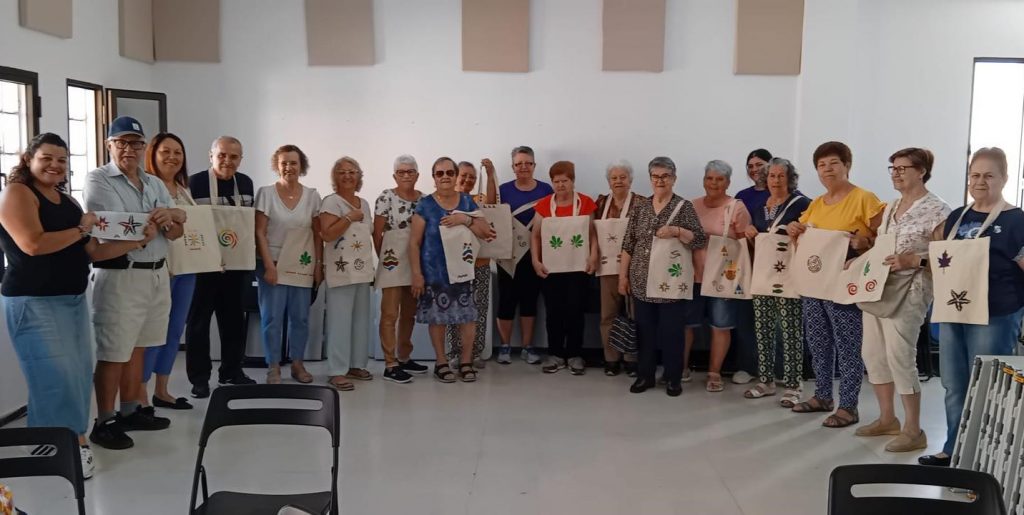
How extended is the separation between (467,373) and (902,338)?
9.99 feet

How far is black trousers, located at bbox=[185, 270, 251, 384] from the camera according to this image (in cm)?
562

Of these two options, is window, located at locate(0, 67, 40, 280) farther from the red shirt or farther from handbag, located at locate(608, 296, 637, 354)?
handbag, located at locate(608, 296, 637, 354)

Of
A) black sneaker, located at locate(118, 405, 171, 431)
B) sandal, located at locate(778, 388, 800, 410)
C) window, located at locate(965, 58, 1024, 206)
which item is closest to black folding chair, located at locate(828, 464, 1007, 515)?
sandal, located at locate(778, 388, 800, 410)

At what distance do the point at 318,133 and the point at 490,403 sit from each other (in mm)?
3278

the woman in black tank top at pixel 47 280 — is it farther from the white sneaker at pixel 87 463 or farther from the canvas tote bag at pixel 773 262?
the canvas tote bag at pixel 773 262

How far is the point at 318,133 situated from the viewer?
24.9 ft

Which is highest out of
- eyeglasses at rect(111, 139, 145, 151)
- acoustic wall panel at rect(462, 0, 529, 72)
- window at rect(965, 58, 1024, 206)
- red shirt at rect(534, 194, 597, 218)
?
acoustic wall panel at rect(462, 0, 529, 72)

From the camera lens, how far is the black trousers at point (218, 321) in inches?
221

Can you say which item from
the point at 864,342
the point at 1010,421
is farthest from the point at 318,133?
the point at 1010,421

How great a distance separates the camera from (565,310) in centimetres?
675

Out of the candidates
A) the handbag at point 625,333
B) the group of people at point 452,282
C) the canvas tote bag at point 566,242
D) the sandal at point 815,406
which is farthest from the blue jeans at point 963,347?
the canvas tote bag at point 566,242

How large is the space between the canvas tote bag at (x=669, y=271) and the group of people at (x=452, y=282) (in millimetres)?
25

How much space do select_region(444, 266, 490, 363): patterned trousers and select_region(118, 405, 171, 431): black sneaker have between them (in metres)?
2.22

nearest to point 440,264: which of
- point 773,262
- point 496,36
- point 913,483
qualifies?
point 773,262
